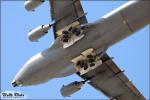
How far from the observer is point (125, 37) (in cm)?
4597

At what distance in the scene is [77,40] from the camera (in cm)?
4644

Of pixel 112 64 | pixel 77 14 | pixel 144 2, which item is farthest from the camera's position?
pixel 112 64

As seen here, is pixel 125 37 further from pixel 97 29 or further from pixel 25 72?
pixel 25 72

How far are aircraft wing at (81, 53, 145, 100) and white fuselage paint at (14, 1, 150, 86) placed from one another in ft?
10.1

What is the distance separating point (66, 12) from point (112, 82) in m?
8.36

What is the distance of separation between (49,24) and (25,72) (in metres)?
4.56

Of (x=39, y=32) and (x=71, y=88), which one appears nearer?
(x=39, y=32)

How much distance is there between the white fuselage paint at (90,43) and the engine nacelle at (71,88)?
140 centimetres

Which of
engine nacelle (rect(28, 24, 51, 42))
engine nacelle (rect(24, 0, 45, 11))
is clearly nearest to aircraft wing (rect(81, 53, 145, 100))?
engine nacelle (rect(28, 24, 51, 42))

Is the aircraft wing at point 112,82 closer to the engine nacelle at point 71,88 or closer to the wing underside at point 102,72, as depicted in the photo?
the wing underside at point 102,72

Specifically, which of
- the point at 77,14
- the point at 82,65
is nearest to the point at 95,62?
the point at 82,65

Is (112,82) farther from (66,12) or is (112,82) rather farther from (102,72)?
(66,12)

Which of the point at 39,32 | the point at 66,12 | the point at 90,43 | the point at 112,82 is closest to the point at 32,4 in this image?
the point at 39,32

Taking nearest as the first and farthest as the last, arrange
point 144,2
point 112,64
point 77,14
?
point 144,2 → point 77,14 → point 112,64
